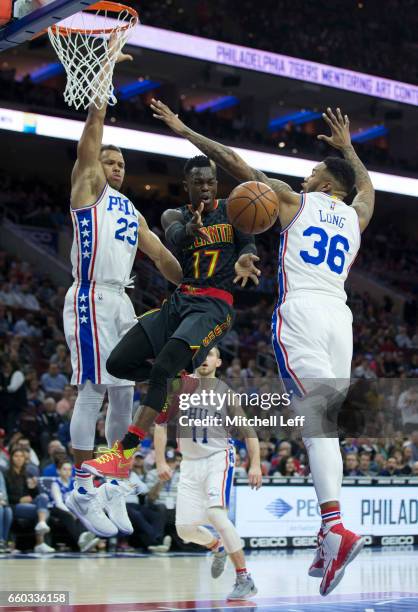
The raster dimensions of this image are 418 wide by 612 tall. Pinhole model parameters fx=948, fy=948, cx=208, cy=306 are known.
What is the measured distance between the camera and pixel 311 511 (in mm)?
16062

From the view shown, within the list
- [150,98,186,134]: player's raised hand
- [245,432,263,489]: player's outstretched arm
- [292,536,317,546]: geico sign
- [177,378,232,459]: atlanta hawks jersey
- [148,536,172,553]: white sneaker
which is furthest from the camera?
[292,536,317,546]: geico sign

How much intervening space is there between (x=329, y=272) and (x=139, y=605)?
3654 millimetres

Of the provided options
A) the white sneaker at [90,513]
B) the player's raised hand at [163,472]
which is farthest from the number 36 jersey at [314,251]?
the player's raised hand at [163,472]

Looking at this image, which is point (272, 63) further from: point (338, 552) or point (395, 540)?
point (338, 552)

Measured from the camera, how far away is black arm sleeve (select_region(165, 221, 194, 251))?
23.5 ft

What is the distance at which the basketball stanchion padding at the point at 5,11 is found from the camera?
283 inches

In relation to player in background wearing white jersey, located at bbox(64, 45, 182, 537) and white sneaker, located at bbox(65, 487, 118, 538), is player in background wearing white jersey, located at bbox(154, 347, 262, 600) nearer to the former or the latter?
player in background wearing white jersey, located at bbox(64, 45, 182, 537)

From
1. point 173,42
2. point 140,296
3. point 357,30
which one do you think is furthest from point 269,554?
point 357,30

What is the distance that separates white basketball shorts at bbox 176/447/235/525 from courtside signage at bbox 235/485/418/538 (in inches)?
187

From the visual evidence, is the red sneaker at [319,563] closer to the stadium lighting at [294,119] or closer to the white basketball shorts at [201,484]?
the white basketball shorts at [201,484]

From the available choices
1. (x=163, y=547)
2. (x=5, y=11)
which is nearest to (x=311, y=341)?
(x=5, y=11)

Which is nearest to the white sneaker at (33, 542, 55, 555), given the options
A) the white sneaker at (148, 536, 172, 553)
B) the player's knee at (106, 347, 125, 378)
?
the white sneaker at (148, 536, 172, 553)

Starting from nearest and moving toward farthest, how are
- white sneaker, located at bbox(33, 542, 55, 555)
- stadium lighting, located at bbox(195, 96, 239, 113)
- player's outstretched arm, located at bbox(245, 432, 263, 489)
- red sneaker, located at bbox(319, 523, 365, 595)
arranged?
red sneaker, located at bbox(319, 523, 365, 595) < player's outstretched arm, located at bbox(245, 432, 263, 489) < white sneaker, located at bbox(33, 542, 55, 555) < stadium lighting, located at bbox(195, 96, 239, 113)

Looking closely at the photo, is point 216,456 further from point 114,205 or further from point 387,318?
point 387,318
